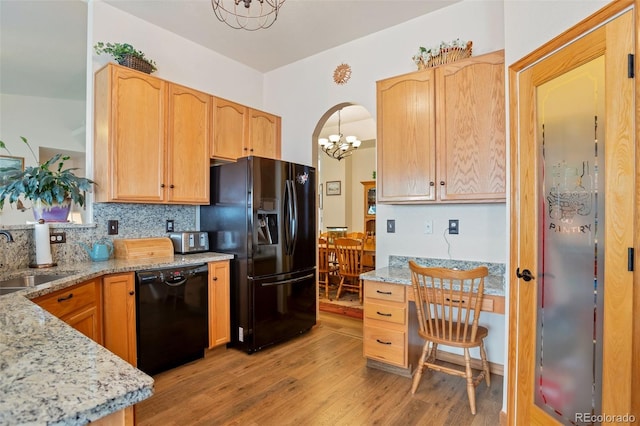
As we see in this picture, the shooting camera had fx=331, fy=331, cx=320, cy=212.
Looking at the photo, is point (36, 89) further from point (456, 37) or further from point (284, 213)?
point (456, 37)

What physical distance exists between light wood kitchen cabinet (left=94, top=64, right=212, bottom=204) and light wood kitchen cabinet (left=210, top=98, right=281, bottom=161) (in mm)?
137

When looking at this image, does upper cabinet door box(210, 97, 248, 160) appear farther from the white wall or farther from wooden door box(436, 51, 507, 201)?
wooden door box(436, 51, 507, 201)

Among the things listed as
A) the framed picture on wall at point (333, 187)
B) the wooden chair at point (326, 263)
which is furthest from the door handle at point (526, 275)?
the framed picture on wall at point (333, 187)

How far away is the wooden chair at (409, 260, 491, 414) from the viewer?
6.91 ft

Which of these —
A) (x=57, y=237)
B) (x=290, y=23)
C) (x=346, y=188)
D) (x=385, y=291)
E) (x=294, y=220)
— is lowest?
(x=385, y=291)

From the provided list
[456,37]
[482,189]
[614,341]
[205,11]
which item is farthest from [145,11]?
[614,341]

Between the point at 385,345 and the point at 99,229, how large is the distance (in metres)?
2.54

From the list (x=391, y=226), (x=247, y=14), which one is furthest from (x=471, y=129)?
(x=247, y=14)

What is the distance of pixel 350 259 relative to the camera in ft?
15.6

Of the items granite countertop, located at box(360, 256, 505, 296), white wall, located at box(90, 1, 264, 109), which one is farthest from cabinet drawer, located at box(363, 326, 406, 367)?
white wall, located at box(90, 1, 264, 109)

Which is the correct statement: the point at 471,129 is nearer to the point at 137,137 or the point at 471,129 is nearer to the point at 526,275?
the point at 526,275

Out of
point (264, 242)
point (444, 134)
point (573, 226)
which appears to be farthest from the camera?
point (264, 242)

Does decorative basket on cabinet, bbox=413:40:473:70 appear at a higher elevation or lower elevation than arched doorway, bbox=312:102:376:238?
higher

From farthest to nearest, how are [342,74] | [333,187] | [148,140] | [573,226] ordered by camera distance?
1. [333,187]
2. [342,74]
3. [148,140]
4. [573,226]
